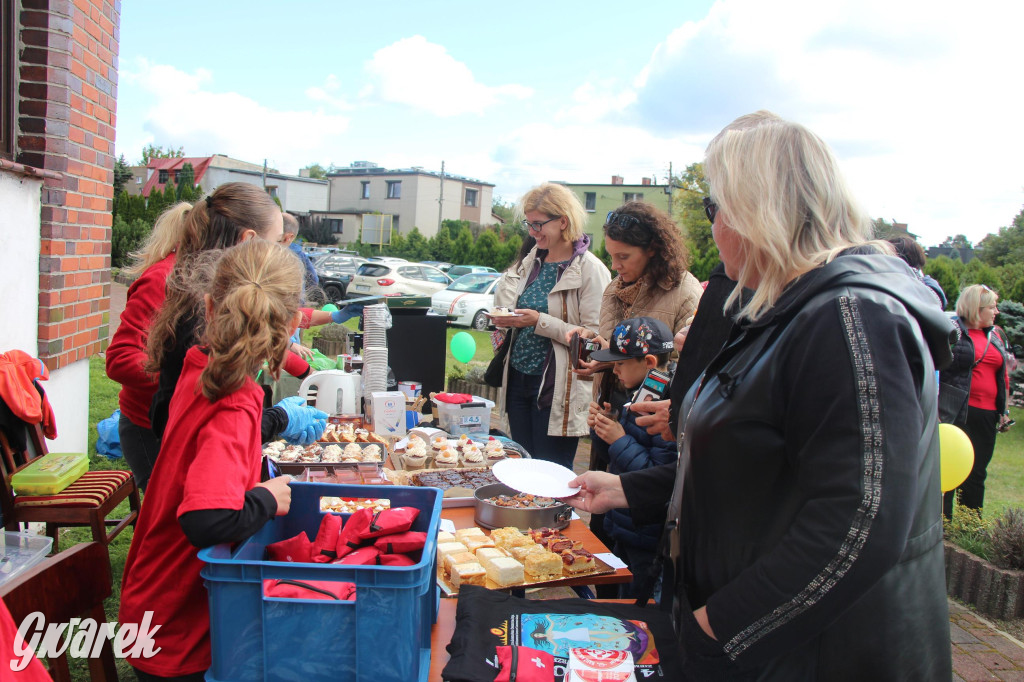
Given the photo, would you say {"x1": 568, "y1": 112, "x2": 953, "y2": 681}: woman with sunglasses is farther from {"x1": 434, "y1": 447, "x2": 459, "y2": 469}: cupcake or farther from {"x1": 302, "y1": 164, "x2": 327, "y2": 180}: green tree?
{"x1": 302, "y1": 164, "x2": 327, "y2": 180}: green tree

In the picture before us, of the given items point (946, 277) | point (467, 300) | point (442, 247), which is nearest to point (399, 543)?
point (946, 277)

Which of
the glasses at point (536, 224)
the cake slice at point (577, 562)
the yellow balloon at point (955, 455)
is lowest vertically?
the cake slice at point (577, 562)

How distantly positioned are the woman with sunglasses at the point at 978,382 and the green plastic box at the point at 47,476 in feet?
18.0

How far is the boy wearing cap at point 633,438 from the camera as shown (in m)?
2.44

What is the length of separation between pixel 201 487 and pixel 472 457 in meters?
1.71

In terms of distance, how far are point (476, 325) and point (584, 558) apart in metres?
14.2

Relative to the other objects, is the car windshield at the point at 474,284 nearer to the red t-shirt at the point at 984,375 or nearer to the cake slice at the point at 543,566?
the red t-shirt at the point at 984,375

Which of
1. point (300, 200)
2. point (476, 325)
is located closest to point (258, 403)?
point (476, 325)

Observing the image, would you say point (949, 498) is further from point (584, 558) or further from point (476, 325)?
point (476, 325)

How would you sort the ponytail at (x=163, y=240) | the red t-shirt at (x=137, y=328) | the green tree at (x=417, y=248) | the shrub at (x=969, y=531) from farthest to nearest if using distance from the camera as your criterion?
1. the green tree at (x=417, y=248)
2. the shrub at (x=969, y=531)
3. the ponytail at (x=163, y=240)
4. the red t-shirt at (x=137, y=328)

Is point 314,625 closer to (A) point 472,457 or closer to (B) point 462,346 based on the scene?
(A) point 472,457

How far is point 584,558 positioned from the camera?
2.17m

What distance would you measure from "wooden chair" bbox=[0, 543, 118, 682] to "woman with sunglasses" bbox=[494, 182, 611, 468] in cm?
231

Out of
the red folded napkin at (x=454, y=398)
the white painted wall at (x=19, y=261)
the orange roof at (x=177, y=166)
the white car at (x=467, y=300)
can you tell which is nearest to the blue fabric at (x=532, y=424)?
the red folded napkin at (x=454, y=398)
